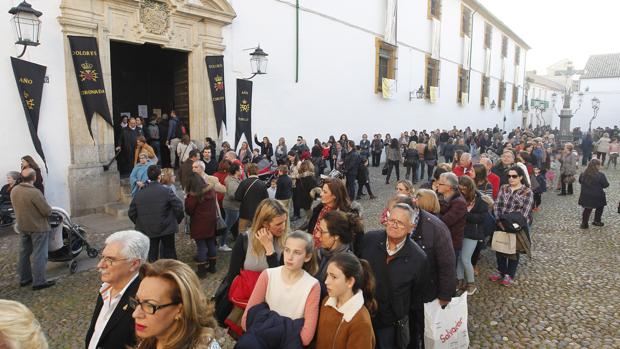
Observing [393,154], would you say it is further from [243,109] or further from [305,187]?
[305,187]

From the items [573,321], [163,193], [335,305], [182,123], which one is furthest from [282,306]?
[182,123]

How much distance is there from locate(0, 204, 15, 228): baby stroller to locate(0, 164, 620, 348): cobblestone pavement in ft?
0.71

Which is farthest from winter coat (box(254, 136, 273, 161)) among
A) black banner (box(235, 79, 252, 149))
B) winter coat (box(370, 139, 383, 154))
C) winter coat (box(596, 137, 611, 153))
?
winter coat (box(596, 137, 611, 153))

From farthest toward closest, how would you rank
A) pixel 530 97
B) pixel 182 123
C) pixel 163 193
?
pixel 530 97 < pixel 182 123 < pixel 163 193

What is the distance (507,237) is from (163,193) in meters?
4.39

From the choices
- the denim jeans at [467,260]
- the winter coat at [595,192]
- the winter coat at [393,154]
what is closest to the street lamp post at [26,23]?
the denim jeans at [467,260]

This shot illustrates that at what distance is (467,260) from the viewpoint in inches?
190

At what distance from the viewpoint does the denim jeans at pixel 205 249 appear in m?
5.38

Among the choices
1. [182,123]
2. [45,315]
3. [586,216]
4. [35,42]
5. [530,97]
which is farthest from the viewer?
[530,97]

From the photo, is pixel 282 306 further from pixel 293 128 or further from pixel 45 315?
pixel 293 128

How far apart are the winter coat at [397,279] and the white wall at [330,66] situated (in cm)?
875

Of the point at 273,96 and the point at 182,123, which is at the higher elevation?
the point at 273,96

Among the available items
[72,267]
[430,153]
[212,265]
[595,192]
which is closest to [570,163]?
[595,192]

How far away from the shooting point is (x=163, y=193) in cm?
496
